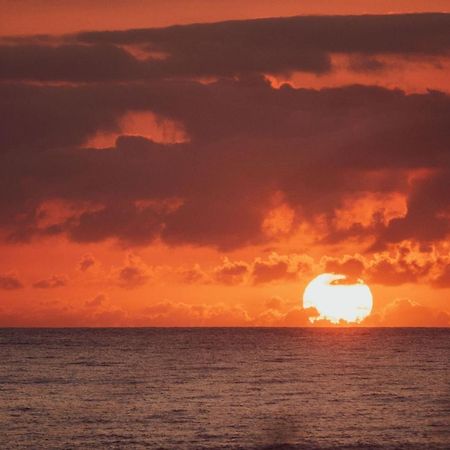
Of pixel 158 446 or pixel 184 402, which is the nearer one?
pixel 158 446

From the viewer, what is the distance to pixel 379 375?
145250 millimetres

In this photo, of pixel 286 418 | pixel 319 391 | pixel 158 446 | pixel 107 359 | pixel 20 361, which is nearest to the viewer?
pixel 158 446

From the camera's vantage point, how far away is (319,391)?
394 ft

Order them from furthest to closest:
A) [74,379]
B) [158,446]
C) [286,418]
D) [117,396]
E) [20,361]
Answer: [20,361]
[74,379]
[117,396]
[286,418]
[158,446]

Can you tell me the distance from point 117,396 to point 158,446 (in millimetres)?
34084

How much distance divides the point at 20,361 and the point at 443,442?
351ft

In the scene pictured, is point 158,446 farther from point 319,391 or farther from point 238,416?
point 319,391

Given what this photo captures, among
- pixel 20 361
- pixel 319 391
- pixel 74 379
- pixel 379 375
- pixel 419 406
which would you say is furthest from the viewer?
pixel 20 361

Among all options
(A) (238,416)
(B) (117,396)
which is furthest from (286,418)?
(B) (117,396)

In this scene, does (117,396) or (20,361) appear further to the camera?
(20,361)

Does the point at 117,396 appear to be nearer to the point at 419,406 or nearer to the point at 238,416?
the point at 238,416

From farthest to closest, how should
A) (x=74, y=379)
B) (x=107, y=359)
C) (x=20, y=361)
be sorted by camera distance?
(x=107, y=359)
(x=20, y=361)
(x=74, y=379)

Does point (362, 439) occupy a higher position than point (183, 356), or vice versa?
point (183, 356)

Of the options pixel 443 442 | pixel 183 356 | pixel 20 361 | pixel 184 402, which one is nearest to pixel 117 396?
pixel 184 402
